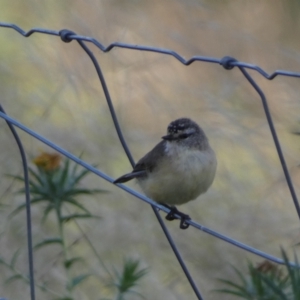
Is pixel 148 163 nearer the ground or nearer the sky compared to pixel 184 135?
nearer the ground

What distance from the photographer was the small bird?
3.04 m

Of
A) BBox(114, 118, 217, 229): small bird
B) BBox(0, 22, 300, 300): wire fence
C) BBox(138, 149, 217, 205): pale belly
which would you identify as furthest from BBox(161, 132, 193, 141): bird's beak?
BBox(0, 22, 300, 300): wire fence

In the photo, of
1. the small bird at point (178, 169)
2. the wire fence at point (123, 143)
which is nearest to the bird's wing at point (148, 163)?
the small bird at point (178, 169)

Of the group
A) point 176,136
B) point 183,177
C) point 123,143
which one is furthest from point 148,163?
point 123,143

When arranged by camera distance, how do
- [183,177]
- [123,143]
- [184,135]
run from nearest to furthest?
[123,143], [183,177], [184,135]

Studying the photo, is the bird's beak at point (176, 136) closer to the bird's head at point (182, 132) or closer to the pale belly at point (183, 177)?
the bird's head at point (182, 132)

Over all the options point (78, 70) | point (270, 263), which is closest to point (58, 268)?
point (78, 70)

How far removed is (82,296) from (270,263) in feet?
9.14

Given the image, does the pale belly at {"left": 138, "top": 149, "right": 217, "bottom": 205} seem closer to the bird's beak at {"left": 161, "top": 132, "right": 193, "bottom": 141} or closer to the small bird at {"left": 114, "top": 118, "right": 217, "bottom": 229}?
the small bird at {"left": 114, "top": 118, "right": 217, "bottom": 229}

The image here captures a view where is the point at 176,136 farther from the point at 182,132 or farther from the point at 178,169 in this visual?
the point at 178,169

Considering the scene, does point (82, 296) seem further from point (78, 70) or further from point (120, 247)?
point (78, 70)

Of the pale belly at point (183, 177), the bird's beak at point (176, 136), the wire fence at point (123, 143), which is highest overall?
the bird's beak at point (176, 136)

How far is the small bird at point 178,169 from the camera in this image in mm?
3037

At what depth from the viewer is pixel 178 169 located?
10.1 feet
